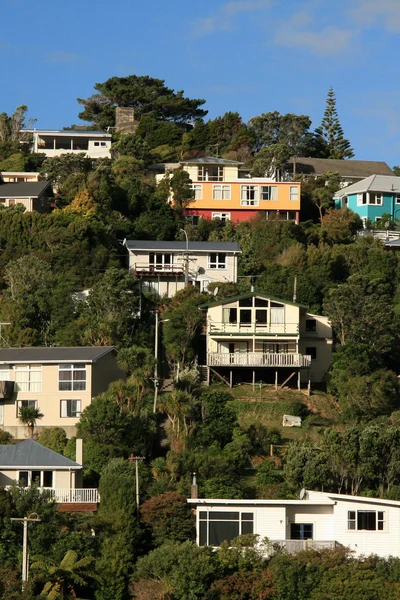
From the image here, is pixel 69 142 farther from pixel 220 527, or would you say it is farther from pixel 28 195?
pixel 220 527

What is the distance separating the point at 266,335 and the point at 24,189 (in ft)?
67.0

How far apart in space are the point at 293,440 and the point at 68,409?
9.17 m

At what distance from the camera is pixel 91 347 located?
5803cm

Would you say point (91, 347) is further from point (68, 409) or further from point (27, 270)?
point (27, 270)

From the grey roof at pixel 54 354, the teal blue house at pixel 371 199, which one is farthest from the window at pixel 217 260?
the teal blue house at pixel 371 199

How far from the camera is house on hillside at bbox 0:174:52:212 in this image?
75.4m

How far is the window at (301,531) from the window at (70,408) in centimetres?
1297

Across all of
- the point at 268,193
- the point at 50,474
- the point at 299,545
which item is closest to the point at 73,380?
the point at 50,474

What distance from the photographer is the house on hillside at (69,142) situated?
319 ft

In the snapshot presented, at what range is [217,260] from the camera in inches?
2849

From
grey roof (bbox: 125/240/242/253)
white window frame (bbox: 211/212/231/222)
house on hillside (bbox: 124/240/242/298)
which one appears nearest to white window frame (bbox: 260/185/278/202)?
white window frame (bbox: 211/212/231/222)

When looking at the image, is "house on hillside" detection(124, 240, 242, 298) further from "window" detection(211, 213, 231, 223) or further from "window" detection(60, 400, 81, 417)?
"window" detection(60, 400, 81, 417)

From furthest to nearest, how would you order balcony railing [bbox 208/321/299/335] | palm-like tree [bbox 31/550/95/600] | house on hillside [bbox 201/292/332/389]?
balcony railing [bbox 208/321/299/335]
house on hillside [bbox 201/292/332/389]
palm-like tree [bbox 31/550/95/600]

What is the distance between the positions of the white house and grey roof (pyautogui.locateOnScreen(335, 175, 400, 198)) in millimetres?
45618
